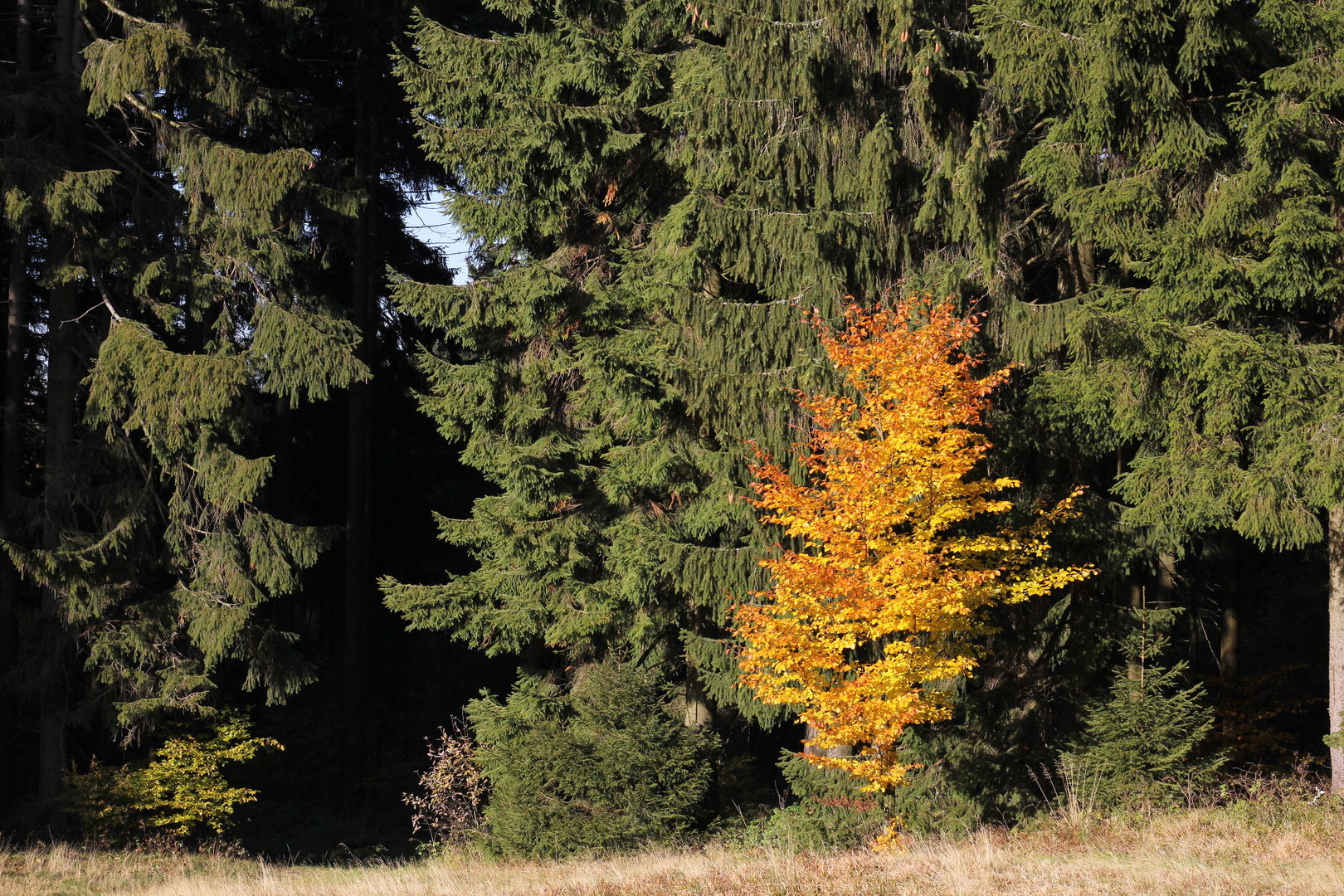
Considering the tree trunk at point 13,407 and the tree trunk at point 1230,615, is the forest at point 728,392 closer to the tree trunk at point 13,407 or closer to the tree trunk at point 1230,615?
the tree trunk at point 13,407

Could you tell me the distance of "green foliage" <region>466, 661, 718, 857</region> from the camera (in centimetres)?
1138

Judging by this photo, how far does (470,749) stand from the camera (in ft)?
47.9

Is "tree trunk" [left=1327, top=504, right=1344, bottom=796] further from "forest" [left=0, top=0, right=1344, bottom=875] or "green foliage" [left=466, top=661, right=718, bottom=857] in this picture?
"green foliage" [left=466, top=661, right=718, bottom=857]

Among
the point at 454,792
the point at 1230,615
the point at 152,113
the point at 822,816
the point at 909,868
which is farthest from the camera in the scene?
the point at 1230,615

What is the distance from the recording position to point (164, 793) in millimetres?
13117

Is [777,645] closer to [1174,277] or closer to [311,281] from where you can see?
[1174,277]

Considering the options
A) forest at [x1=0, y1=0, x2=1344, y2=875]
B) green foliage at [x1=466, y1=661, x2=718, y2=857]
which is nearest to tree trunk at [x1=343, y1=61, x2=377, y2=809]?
forest at [x1=0, y1=0, x2=1344, y2=875]

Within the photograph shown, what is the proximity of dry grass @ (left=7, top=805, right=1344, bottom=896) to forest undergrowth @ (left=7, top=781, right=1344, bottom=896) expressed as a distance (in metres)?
0.02

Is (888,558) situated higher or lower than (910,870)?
higher

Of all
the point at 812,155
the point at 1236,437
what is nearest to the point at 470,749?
the point at 812,155

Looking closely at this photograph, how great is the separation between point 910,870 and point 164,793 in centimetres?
982

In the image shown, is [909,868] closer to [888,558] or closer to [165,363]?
[888,558]

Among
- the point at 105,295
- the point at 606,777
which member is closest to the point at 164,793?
the point at 606,777

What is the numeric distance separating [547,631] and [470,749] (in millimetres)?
2865
